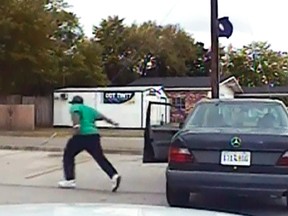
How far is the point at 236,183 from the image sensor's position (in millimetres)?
8336

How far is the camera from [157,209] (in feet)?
10.4

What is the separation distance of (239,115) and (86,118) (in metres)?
2.99

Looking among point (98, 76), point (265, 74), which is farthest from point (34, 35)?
point (265, 74)

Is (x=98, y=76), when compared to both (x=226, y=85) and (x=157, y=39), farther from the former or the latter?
(x=157, y=39)

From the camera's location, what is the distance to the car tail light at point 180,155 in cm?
850

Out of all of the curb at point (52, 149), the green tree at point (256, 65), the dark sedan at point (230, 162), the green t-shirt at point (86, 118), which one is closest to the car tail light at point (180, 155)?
the dark sedan at point (230, 162)

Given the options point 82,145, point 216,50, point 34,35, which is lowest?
point 82,145

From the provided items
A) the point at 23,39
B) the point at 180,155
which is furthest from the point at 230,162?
the point at 23,39

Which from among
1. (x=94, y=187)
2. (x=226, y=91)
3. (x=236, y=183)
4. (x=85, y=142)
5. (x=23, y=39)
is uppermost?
(x=23, y=39)

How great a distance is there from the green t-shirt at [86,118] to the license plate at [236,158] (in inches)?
137

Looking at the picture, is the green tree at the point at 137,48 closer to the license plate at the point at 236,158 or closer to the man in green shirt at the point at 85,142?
the man in green shirt at the point at 85,142

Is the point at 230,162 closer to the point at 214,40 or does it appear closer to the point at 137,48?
the point at 214,40

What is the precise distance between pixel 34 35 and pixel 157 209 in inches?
Answer: 1281

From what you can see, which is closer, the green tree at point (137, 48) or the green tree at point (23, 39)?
the green tree at point (23, 39)
